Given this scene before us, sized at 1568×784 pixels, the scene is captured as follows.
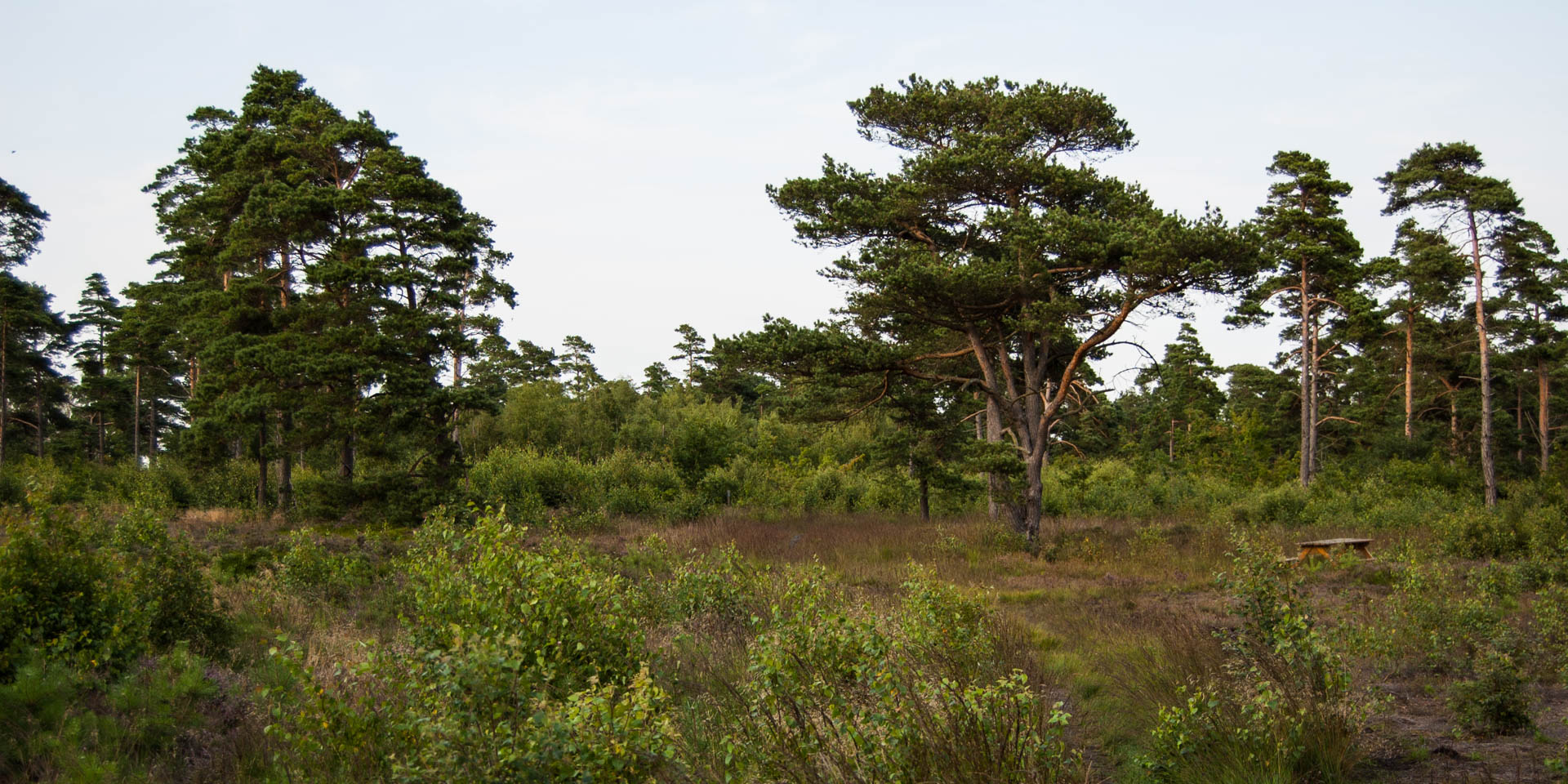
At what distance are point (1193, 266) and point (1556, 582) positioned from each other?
598cm

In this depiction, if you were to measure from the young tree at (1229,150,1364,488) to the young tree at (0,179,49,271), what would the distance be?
35.8 meters

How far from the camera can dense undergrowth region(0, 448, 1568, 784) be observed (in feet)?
12.2

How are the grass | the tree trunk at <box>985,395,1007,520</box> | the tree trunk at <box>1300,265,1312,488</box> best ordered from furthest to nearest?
the tree trunk at <box>1300,265,1312,488</box>, the tree trunk at <box>985,395,1007,520</box>, the grass

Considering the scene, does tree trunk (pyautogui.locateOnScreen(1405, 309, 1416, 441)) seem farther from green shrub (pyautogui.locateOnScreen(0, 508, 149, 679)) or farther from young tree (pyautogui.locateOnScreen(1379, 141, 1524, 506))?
green shrub (pyautogui.locateOnScreen(0, 508, 149, 679))

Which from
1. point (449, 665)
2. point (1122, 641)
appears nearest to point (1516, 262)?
point (1122, 641)

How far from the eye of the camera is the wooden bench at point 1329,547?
48.8 ft

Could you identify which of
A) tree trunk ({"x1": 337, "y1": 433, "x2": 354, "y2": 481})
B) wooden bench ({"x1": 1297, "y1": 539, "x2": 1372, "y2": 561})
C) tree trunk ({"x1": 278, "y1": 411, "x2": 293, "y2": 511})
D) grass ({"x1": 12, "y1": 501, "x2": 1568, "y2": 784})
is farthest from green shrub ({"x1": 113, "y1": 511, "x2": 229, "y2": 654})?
wooden bench ({"x1": 1297, "y1": 539, "x2": 1372, "y2": 561})

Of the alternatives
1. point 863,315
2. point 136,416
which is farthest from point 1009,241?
point 136,416

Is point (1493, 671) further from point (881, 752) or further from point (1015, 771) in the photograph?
point (881, 752)

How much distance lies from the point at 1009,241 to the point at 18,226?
30.4m

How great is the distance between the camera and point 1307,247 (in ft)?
79.8

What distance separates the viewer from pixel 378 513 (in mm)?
18531

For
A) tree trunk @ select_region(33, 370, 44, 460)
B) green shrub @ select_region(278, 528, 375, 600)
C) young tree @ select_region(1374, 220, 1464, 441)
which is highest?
young tree @ select_region(1374, 220, 1464, 441)

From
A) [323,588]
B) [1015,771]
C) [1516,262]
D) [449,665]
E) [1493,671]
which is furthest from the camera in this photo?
[1516,262]
